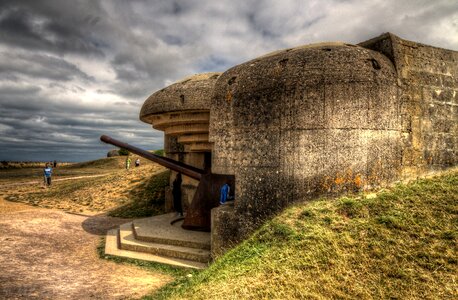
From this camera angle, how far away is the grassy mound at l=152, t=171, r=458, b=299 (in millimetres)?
3148

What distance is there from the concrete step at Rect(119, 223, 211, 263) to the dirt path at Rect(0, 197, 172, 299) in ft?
2.13

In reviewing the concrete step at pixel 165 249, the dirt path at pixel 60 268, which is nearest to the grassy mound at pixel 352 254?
the dirt path at pixel 60 268

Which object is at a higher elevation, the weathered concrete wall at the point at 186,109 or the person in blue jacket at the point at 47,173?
the weathered concrete wall at the point at 186,109

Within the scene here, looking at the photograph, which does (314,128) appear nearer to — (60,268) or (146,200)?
(60,268)

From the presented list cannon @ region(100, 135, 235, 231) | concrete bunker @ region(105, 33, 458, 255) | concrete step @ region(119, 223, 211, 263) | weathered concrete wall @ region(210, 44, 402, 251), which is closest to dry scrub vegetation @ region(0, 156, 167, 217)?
cannon @ region(100, 135, 235, 231)

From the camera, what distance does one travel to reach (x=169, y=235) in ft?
22.8

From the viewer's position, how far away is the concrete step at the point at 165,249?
5977 mm

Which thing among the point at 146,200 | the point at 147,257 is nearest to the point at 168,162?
the point at 147,257

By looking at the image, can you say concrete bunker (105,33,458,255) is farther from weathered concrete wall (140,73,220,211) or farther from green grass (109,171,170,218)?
green grass (109,171,170,218)

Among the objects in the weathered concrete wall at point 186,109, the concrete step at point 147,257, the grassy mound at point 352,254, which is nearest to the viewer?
the grassy mound at point 352,254

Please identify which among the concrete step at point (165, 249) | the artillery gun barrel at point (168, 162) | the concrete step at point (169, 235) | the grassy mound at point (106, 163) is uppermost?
the artillery gun barrel at point (168, 162)

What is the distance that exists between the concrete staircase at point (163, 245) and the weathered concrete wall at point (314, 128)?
1042 mm

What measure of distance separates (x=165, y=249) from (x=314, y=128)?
3727mm

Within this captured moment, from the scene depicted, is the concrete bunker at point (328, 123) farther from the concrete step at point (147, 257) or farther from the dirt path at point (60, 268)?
the dirt path at point (60, 268)
